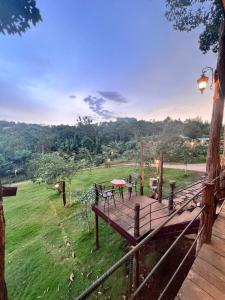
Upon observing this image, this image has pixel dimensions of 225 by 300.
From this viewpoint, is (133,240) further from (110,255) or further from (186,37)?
(186,37)

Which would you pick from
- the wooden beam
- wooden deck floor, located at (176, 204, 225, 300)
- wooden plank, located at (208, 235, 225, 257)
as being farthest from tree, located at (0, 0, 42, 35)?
wooden plank, located at (208, 235, 225, 257)

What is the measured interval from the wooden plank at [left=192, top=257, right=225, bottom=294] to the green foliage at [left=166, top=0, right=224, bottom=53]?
5.73 m

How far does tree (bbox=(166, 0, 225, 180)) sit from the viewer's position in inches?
166

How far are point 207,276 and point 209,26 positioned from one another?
6.05 metres

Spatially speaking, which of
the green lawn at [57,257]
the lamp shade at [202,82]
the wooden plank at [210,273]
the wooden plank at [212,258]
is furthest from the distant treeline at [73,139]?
the wooden plank at [210,273]

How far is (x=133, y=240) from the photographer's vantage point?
476 centimetres

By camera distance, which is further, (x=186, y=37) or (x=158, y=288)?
(x=186, y=37)

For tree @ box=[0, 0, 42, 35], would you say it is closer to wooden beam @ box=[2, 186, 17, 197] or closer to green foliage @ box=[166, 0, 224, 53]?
wooden beam @ box=[2, 186, 17, 197]

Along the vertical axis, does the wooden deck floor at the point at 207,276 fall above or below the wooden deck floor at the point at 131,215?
above

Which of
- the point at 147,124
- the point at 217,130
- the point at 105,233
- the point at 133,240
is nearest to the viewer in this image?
the point at 217,130

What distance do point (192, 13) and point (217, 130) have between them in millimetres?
3671

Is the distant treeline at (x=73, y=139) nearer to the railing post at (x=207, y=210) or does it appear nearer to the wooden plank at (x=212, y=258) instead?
the railing post at (x=207, y=210)

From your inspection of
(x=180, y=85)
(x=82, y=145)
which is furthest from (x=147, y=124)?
(x=180, y=85)

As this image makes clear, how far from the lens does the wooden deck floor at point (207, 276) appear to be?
1.85 metres
